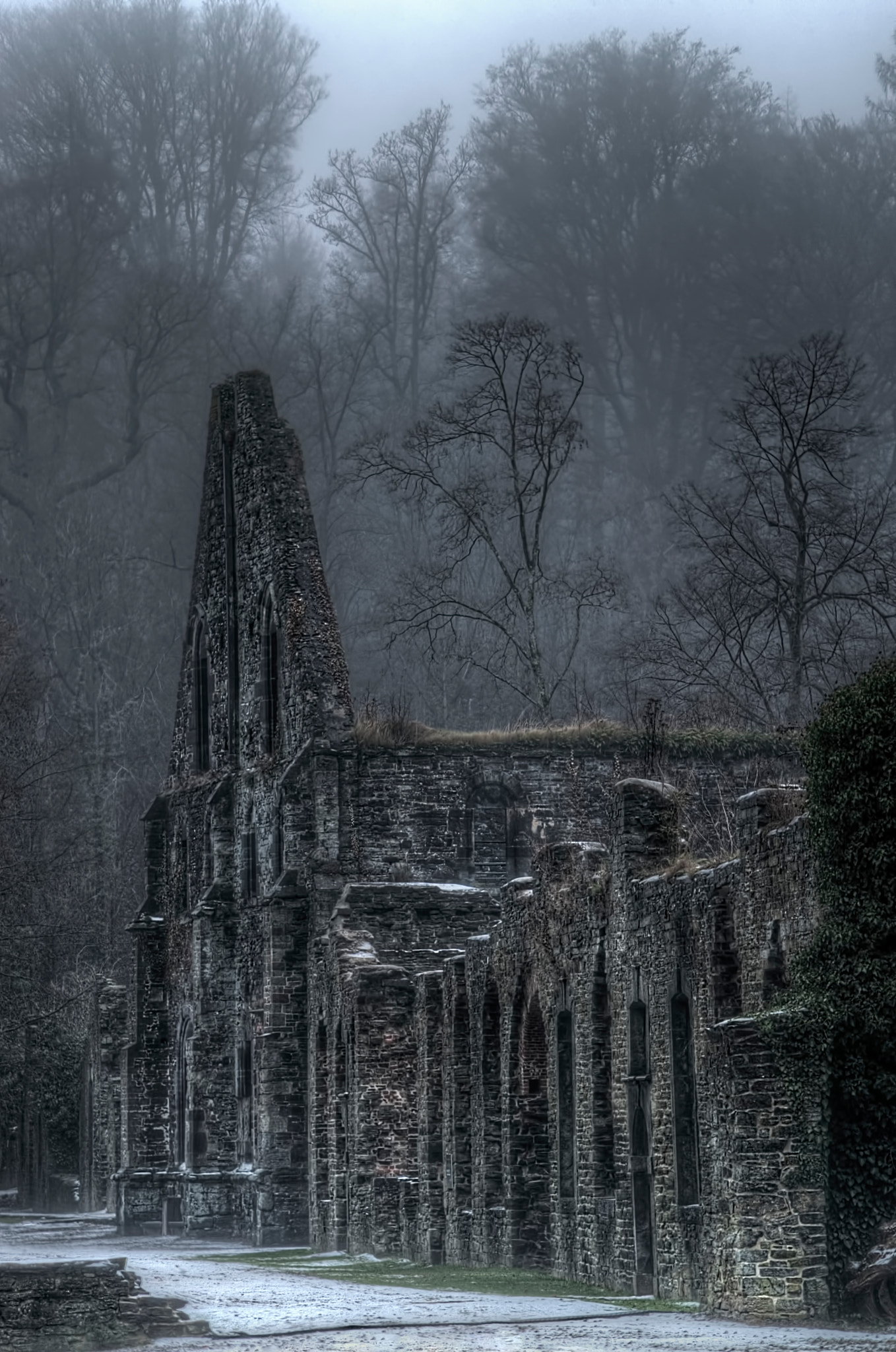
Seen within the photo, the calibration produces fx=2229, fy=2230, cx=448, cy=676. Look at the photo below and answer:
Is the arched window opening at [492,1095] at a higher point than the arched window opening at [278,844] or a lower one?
lower

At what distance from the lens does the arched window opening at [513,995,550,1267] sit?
25.8 m

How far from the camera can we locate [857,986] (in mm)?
17703

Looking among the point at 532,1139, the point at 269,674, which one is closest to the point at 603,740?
the point at 269,674

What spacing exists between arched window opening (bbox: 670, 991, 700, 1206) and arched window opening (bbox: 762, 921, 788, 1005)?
1832 mm

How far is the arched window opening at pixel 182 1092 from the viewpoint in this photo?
41.3m

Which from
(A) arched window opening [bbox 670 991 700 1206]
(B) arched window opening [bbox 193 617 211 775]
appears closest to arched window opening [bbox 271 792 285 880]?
(B) arched window opening [bbox 193 617 211 775]

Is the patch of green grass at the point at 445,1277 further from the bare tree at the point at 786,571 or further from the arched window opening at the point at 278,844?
the bare tree at the point at 786,571

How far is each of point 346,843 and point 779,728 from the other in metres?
7.54

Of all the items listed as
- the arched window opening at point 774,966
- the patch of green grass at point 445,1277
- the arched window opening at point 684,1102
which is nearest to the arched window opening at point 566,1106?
the patch of green grass at point 445,1277

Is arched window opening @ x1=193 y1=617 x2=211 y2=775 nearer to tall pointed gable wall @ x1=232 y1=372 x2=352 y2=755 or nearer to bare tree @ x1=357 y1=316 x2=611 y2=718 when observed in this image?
tall pointed gable wall @ x1=232 y1=372 x2=352 y2=755

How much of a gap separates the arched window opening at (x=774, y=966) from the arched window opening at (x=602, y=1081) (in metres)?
4.14

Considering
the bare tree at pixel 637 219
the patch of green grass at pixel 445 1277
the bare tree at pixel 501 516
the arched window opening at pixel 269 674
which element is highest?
the bare tree at pixel 637 219

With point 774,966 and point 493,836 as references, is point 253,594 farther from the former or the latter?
point 774,966

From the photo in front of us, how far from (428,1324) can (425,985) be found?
41.4 ft
